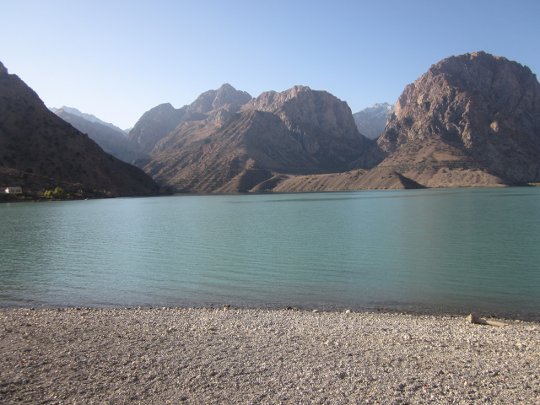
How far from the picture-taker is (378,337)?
18.4 m

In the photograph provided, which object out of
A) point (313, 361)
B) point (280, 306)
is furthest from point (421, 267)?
point (313, 361)

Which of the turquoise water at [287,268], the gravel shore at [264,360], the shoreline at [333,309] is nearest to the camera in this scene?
the gravel shore at [264,360]

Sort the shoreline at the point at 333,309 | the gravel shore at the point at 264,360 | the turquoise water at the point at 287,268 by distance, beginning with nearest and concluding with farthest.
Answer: the gravel shore at the point at 264,360 < the shoreline at the point at 333,309 < the turquoise water at the point at 287,268

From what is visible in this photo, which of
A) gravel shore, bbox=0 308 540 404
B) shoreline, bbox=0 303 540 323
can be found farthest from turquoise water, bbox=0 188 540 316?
gravel shore, bbox=0 308 540 404

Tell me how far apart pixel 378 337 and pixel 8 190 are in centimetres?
16893

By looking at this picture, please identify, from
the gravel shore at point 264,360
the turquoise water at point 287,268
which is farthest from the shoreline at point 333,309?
the gravel shore at point 264,360

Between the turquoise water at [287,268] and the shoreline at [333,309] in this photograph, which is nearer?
the shoreline at [333,309]

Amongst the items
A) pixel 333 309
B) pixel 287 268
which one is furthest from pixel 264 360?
pixel 287 268

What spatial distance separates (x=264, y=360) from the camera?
51.4 feet

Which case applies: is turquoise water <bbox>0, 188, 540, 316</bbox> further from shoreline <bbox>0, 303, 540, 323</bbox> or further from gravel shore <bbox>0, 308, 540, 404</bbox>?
gravel shore <bbox>0, 308, 540, 404</bbox>

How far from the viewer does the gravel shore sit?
12.8m

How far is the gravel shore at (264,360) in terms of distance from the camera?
12820 millimetres

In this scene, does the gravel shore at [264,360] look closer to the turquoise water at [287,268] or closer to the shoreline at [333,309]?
the shoreline at [333,309]

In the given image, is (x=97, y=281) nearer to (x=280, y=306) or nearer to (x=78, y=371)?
(x=280, y=306)
